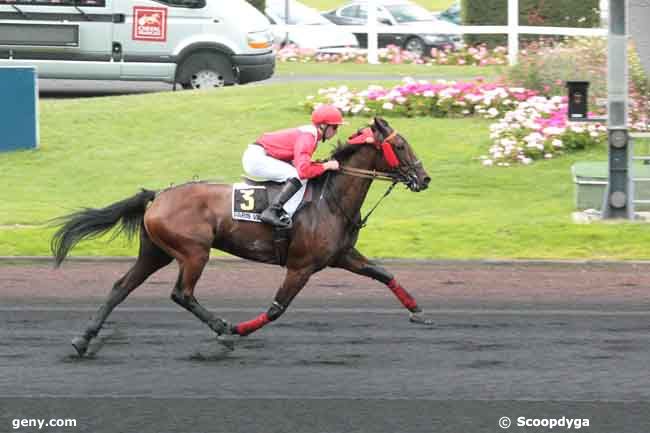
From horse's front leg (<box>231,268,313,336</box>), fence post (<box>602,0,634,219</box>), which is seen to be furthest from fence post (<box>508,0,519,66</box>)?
horse's front leg (<box>231,268,313,336</box>)

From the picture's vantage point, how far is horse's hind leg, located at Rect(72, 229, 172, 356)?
1019 cm

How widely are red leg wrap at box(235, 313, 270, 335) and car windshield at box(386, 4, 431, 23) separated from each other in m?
24.8

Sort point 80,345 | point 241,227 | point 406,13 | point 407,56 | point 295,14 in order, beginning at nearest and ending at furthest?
point 80,345 < point 241,227 < point 407,56 < point 406,13 < point 295,14

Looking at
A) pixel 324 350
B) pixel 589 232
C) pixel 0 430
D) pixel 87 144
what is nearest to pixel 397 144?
pixel 324 350

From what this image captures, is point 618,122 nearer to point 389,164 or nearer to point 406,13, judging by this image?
point 389,164

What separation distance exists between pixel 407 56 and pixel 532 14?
3.01 meters

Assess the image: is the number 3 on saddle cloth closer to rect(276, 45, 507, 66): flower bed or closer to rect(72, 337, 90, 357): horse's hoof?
rect(72, 337, 90, 357): horse's hoof

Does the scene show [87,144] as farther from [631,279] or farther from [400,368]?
[400,368]

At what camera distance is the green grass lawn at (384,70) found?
1020 inches

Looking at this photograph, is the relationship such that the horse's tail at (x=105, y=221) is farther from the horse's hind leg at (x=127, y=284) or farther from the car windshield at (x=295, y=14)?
the car windshield at (x=295, y=14)

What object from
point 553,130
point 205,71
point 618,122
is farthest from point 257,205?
point 205,71

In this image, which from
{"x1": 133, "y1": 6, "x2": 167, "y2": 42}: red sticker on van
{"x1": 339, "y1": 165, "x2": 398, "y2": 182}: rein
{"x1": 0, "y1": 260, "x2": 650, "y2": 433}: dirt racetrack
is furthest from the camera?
{"x1": 133, "y1": 6, "x2": 167, "y2": 42}: red sticker on van

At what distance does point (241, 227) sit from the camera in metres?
10.5

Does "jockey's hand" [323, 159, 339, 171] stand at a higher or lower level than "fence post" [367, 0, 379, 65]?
lower
